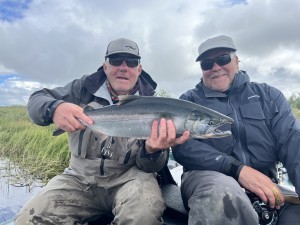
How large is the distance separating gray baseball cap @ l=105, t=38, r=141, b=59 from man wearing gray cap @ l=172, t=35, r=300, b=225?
0.71 metres

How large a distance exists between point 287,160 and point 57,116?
2155mm

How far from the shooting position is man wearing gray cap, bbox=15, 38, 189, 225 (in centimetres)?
292

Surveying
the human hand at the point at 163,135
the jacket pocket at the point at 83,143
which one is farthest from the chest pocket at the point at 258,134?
the jacket pocket at the point at 83,143

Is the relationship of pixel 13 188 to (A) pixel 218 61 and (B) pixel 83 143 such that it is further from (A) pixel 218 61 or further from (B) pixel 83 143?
(A) pixel 218 61

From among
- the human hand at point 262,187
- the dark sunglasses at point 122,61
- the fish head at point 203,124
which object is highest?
the dark sunglasses at point 122,61

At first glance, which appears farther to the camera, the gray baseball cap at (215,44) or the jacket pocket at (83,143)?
the gray baseball cap at (215,44)

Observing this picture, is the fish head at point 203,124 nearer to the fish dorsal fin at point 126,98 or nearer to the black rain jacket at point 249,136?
the black rain jacket at point 249,136

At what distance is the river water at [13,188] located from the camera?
5.96 metres

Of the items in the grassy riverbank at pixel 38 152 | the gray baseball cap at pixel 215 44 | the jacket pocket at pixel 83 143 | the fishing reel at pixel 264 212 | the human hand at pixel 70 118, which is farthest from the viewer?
the grassy riverbank at pixel 38 152

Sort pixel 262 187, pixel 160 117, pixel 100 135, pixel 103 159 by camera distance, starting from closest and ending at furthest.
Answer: pixel 262 187 → pixel 160 117 → pixel 100 135 → pixel 103 159

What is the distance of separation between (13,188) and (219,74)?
5.67 m

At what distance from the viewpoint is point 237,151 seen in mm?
3408

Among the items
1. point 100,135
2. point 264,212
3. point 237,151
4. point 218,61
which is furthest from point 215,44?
point 264,212

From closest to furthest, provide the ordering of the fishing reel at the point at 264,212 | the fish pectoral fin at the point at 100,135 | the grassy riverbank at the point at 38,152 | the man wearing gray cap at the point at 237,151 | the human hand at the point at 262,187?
the man wearing gray cap at the point at 237,151, the human hand at the point at 262,187, the fishing reel at the point at 264,212, the fish pectoral fin at the point at 100,135, the grassy riverbank at the point at 38,152
